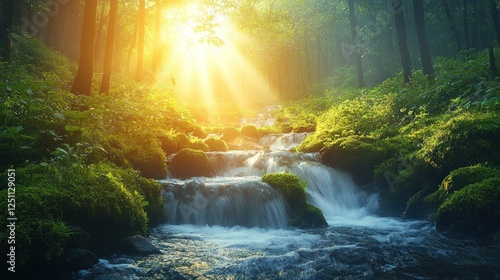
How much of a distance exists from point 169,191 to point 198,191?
818 mm

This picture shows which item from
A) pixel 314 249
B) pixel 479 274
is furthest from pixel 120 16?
pixel 479 274

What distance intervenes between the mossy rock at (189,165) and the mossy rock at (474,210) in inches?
325

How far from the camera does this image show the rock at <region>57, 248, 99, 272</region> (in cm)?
A: 541

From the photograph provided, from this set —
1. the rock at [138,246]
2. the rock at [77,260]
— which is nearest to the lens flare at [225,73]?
the rock at [138,246]

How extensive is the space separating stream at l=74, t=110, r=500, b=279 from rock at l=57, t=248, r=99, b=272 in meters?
0.13

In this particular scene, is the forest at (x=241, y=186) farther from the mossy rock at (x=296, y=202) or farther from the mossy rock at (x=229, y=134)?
the mossy rock at (x=229, y=134)

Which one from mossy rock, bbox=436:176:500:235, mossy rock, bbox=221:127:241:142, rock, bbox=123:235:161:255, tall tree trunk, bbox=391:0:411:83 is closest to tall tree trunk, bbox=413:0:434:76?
tall tree trunk, bbox=391:0:411:83

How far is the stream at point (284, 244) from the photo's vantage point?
19.8ft

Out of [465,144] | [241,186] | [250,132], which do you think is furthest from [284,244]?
[250,132]

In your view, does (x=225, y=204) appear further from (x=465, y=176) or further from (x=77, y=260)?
(x=465, y=176)

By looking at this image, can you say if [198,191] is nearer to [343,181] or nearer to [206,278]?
[206,278]

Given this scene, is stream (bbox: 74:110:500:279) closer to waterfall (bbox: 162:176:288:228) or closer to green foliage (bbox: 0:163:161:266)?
waterfall (bbox: 162:176:288:228)

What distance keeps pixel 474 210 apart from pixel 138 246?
726 cm

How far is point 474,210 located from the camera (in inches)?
311
